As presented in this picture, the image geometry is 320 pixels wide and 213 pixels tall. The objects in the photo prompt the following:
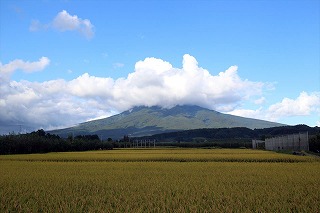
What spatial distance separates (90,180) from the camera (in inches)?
595

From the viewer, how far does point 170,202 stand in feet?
32.5

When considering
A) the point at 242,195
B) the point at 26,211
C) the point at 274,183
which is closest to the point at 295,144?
the point at 274,183

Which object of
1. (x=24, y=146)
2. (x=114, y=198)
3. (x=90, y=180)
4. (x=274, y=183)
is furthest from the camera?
(x=24, y=146)

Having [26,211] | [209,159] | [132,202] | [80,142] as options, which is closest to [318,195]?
[132,202]

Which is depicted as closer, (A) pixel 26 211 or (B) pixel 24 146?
(A) pixel 26 211

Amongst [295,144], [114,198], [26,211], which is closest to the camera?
[26,211]

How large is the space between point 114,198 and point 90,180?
4801 mm

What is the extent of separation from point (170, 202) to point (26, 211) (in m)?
3.69

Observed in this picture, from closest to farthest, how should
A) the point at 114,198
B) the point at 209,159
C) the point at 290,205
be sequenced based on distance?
the point at 290,205
the point at 114,198
the point at 209,159

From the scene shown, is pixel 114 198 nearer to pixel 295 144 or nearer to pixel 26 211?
pixel 26 211

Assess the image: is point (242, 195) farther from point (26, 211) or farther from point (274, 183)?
point (26, 211)

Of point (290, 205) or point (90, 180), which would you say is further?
point (90, 180)

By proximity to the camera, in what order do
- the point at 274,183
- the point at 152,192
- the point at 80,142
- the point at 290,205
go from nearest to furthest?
the point at 290,205 → the point at 152,192 → the point at 274,183 → the point at 80,142

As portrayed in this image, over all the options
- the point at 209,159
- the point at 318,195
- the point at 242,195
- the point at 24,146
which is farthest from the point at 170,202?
the point at 24,146
